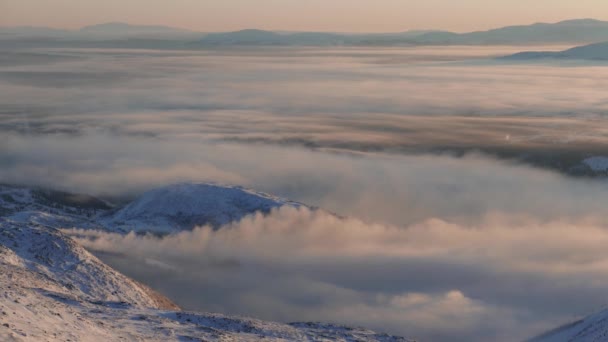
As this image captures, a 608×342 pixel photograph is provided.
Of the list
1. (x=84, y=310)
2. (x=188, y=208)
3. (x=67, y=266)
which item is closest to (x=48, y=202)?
(x=188, y=208)

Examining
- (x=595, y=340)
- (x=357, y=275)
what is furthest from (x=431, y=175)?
(x=595, y=340)

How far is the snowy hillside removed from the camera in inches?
1197

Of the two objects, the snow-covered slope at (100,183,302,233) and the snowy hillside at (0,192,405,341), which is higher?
the snowy hillside at (0,192,405,341)

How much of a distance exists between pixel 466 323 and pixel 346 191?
78633 millimetres

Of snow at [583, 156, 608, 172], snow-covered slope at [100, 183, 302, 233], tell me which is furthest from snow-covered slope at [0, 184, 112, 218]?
snow at [583, 156, 608, 172]

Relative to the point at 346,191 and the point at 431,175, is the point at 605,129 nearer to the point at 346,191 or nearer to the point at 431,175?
the point at 431,175

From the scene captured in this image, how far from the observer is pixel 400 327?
206 feet

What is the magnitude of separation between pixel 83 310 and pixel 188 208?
2512 inches

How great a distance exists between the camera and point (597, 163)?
149375mm

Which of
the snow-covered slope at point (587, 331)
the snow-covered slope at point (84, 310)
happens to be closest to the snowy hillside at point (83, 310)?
the snow-covered slope at point (84, 310)

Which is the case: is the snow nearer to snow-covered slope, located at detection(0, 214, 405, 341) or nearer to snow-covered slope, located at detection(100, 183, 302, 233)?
snow-covered slope, located at detection(100, 183, 302, 233)

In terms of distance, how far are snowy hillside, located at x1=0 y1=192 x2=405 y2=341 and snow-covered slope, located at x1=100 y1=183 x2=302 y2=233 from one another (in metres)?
36.1

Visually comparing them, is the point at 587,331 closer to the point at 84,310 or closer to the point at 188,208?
the point at 84,310

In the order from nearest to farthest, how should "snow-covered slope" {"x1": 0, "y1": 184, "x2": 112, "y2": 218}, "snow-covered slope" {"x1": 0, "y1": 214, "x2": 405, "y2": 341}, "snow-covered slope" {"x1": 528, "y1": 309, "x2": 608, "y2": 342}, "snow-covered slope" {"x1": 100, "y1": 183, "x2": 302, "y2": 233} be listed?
"snow-covered slope" {"x1": 0, "y1": 214, "x2": 405, "y2": 341}, "snow-covered slope" {"x1": 528, "y1": 309, "x2": 608, "y2": 342}, "snow-covered slope" {"x1": 100, "y1": 183, "x2": 302, "y2": 233}, "snow-covered slope" {"x1": 0, "y1": 184, "x2": 112, "y2": 218}
